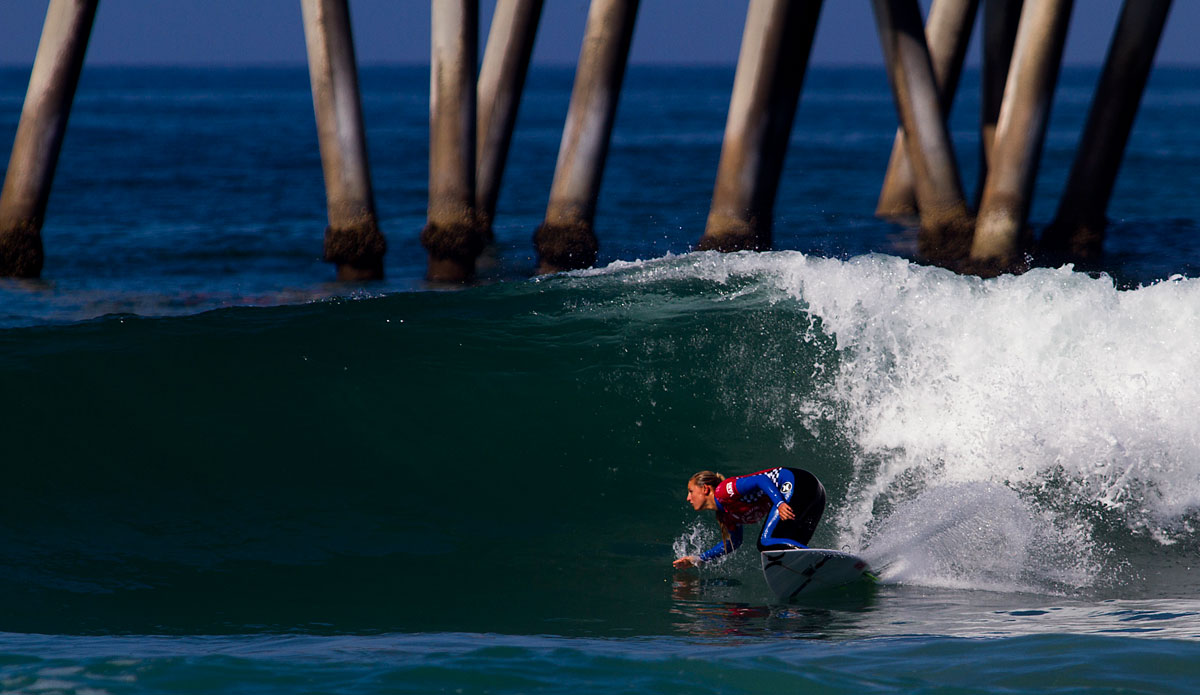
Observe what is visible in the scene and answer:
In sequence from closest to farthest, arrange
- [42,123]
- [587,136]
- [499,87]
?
[42,123] → [587,136] → [499,87]

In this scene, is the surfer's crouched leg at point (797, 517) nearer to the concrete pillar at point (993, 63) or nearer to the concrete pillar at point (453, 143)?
the concrete pillar at point (453, 143)

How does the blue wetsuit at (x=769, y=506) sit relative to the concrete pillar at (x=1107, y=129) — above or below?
below

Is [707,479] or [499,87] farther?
[499,87]

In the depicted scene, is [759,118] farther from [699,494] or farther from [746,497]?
[699,494]

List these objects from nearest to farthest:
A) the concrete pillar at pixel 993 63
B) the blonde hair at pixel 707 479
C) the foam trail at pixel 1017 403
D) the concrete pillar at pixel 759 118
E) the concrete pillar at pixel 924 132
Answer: the blonde hair at pixel 707 479 → the foam trail at pixel 1017 403 → the concrete pillar at pixel 759 118 → the concrete pillar at pixel 924 132 → the concrete pillar at pixel 993 63

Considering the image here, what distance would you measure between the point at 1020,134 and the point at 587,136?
4240 millimetres

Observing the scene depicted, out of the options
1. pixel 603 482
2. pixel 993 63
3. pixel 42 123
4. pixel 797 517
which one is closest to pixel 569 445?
pixel 603 482

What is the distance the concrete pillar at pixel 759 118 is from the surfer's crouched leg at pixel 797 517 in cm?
608

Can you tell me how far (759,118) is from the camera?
12250 millimetres

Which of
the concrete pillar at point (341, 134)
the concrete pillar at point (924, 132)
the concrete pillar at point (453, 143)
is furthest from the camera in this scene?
the concrete pillar at point (924, 132)

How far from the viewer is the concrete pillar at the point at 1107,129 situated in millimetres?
12250

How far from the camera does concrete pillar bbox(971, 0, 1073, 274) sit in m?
11.7

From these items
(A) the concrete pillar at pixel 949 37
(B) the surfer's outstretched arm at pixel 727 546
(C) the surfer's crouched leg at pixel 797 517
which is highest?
(A) the concrete pillar at pixel 949 37

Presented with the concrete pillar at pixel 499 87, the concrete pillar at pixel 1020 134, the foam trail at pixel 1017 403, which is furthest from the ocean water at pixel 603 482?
the concrete pillar at pixel 499 87
